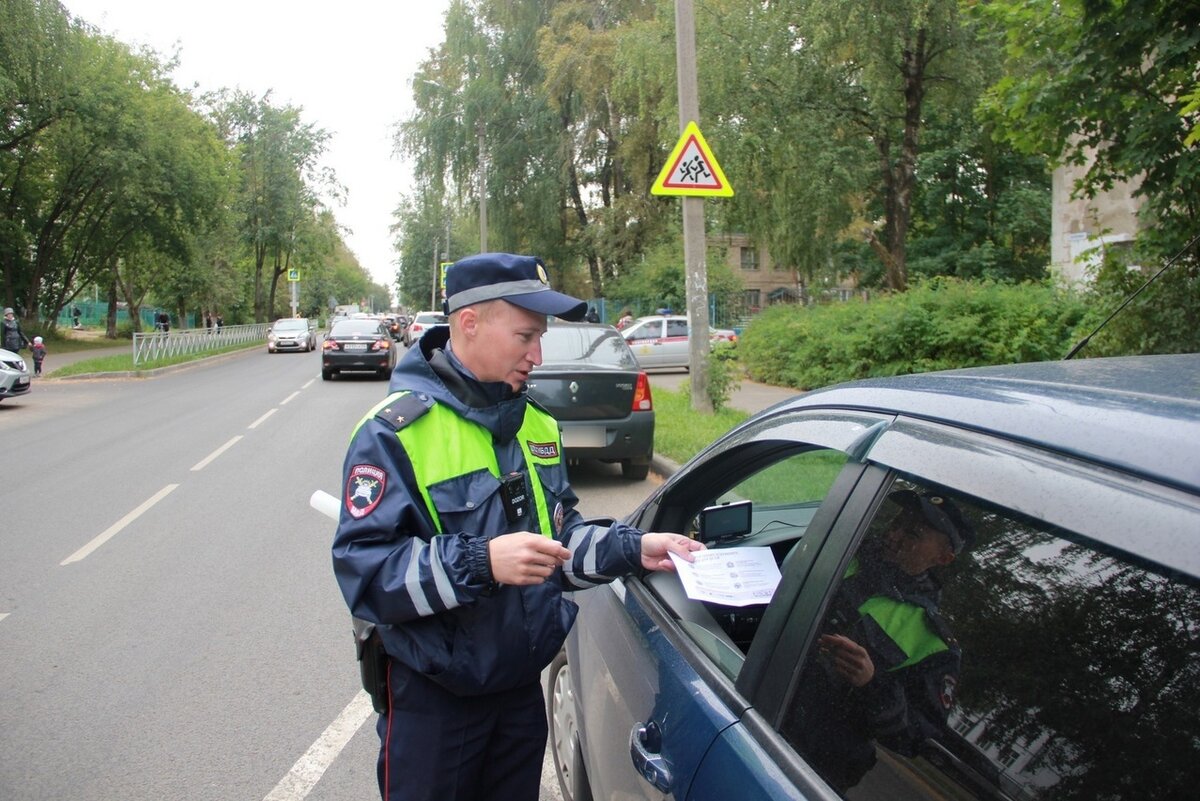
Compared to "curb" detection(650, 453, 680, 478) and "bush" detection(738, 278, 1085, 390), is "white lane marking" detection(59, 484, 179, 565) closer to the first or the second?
"curb" detection(650, 453, 680, 478)

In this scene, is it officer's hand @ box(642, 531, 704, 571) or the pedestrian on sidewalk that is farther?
the pedestrian on sidewalk

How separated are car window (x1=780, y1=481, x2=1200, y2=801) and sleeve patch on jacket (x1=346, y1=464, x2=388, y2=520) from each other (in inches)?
36.1

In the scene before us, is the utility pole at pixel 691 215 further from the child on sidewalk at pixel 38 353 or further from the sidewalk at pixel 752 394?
the child on sidewalk at pixel 38 353

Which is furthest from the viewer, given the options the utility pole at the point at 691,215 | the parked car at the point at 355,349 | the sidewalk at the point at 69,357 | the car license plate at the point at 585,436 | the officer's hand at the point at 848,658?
the sidewalk at the point at 69,357

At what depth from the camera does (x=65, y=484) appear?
909 centimetres

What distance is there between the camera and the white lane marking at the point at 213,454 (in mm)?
10102

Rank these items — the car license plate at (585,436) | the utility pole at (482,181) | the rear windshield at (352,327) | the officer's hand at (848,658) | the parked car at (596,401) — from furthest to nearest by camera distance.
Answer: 1. the utility pole at (482,181)
2. the rear windshield at (352,327)
3. the car license plate at (585,436)
4. the parked car at (596,401)
5. the officer's hand at (848,658)

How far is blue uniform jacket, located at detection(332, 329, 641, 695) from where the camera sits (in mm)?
1797

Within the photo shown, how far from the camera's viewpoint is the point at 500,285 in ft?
6.70

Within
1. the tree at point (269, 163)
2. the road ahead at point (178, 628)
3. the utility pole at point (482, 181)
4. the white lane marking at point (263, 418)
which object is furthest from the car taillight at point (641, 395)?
the tree at point (269, 163)

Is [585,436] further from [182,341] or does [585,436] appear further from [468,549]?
[182,341]

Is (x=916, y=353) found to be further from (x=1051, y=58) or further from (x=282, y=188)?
(x=282, y=188)

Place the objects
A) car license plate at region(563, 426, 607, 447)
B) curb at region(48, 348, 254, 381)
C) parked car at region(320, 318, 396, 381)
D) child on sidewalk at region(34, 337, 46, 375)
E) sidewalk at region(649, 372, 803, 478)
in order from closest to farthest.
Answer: car license plate at region(563, 426, 607, 447) → sidewalk at region(649, 372, 803, 478) → child on sidewalk at region(34, 337, 46, 375) → curb at region(48, 348, 254, 381) → parked car at region(320, 318, 396, 381)

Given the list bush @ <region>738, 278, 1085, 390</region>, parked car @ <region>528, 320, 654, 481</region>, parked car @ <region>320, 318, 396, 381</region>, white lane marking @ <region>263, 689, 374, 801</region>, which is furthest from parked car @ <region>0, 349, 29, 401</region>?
white lane marking @ <region>263, 689, 374, 801</region>
